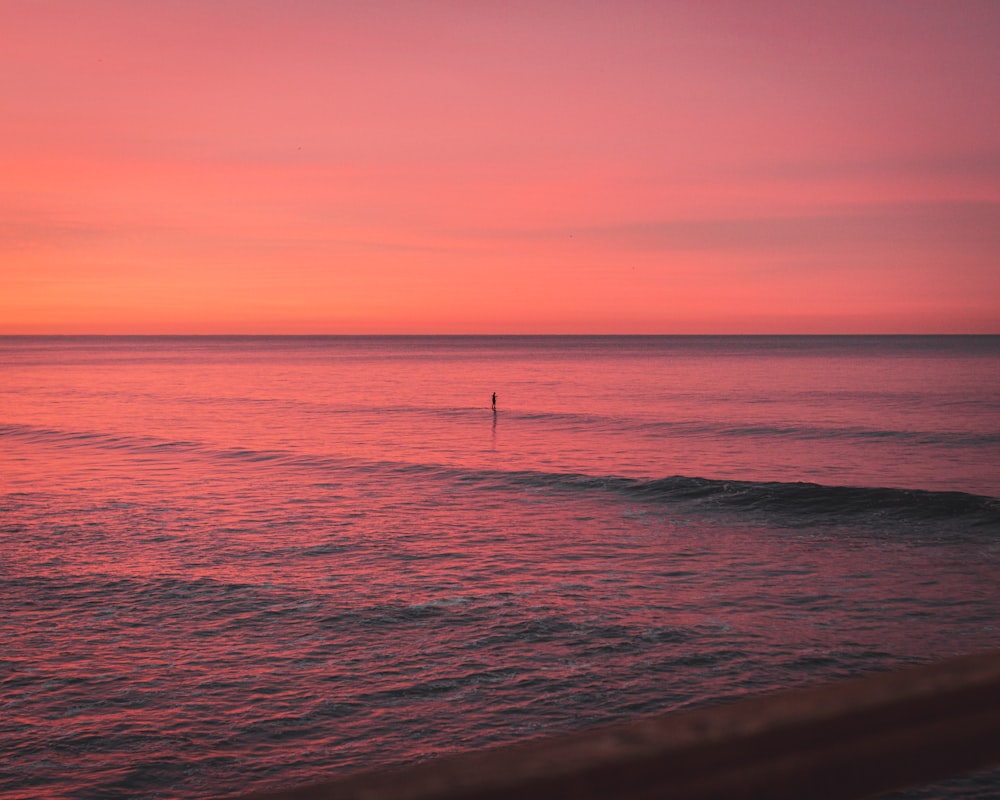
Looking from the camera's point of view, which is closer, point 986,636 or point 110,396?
point 986,636

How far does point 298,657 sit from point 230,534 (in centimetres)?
1020

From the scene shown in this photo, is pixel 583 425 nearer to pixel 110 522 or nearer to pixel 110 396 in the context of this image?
pixel 110 522

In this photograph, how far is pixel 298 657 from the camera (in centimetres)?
1459

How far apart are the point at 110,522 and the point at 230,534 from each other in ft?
13.2

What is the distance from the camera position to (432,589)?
18375 millimetres

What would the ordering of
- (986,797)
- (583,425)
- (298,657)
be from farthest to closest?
1. (583,425)
2. (298,657)
3. (986,797)

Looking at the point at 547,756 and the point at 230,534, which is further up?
the point at 547,756

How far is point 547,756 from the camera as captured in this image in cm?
99

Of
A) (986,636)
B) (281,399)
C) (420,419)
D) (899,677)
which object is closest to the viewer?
(899,677)

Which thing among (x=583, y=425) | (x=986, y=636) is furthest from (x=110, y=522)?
(x=583, y=425)

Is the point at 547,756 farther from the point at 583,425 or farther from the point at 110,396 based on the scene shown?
the point at 110,396

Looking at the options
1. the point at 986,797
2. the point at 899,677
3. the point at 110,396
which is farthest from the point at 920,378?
the point at 899,677

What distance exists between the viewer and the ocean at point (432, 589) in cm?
1205

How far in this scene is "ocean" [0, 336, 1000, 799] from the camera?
12.1 m
